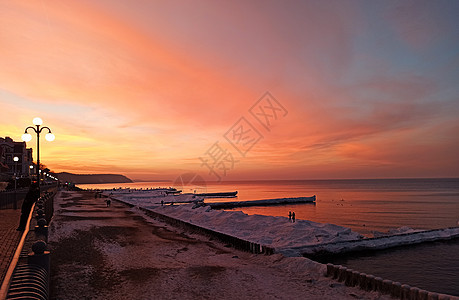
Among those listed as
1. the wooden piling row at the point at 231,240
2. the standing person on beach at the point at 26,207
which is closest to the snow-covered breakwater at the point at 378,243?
the wooden piling row at the point at 231,240

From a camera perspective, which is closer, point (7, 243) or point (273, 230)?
point (7, 243)

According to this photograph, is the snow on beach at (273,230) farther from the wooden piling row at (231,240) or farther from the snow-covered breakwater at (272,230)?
the wooden piling row at (231,240)

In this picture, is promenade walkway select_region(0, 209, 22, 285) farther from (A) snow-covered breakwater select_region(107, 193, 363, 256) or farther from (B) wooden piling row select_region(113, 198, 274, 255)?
(A) snow-covered breakwater select_region(107, 193, 363, 256)

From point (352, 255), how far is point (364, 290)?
1232 cm

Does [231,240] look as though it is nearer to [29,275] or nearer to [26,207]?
[26,207]

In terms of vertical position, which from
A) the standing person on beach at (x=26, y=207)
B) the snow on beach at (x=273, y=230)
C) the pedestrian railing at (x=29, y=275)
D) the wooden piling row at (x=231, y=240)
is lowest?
the snow on beach at (x=273, y=230)

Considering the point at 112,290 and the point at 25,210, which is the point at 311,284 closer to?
the point at 112,290

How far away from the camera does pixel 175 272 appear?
15.0 m

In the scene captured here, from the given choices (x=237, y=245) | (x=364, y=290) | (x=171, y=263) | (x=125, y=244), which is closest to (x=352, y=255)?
(x=237, y=245)

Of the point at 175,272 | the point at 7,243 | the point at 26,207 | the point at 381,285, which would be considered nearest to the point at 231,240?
the point at 175,272

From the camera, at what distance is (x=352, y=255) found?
2481 centimetres

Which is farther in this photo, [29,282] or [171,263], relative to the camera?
[171,263]

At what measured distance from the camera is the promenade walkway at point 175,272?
487 inches

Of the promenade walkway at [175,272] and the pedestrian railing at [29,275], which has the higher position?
the pedestrian railing at [29,275]
